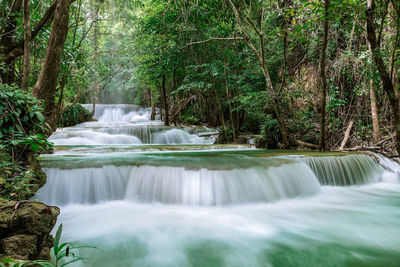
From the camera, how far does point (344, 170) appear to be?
5.29m

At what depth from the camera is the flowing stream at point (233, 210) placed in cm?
234

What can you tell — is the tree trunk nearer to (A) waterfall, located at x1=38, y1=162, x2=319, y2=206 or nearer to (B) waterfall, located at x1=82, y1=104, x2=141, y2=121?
(A) waterfall, located at x1=38, y1=162, x2=319, y2=206

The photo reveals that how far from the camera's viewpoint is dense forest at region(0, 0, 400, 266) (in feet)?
10.8

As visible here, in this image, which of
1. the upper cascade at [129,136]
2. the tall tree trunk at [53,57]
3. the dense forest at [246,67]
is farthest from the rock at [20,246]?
the upper cascade at [129,136]

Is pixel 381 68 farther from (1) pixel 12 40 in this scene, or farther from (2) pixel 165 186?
(1) pixel 12 40

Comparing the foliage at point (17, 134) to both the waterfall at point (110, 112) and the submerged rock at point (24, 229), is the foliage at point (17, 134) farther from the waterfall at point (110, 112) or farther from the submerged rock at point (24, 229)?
the waterfall at point (110, 112)

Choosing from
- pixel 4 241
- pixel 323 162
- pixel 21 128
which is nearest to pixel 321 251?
pixel 4 241

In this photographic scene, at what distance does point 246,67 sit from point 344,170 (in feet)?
21.6

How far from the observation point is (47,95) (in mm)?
3670

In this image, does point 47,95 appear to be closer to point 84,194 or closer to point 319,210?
point 84,194

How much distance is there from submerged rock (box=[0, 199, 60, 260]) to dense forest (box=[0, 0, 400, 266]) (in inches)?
36.9

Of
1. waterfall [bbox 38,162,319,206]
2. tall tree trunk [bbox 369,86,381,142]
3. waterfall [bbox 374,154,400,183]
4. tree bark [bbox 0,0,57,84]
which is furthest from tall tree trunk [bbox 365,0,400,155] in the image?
tree bark [bbox 0,0,57,84]

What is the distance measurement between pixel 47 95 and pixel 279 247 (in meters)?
3.96

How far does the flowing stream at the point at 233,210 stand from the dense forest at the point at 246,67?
0.88 m
